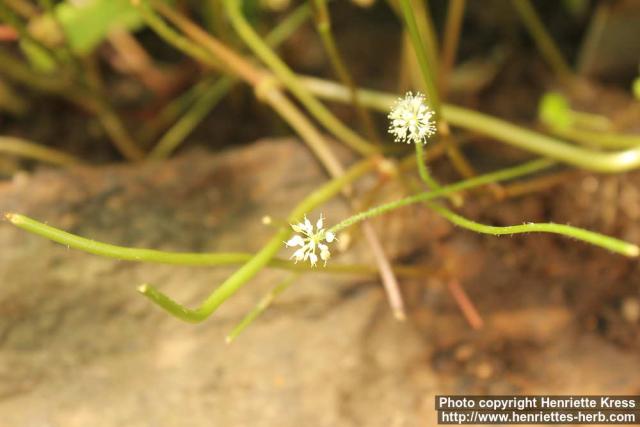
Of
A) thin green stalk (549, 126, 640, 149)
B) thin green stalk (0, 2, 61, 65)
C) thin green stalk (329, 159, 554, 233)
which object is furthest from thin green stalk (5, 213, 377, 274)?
thin green stalk (549, 126, 640, 149)

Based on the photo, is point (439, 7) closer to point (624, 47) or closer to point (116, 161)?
point (624, 47)

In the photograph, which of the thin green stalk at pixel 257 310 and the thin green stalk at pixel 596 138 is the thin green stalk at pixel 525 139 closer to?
the thin green stalk at pixel 596 138

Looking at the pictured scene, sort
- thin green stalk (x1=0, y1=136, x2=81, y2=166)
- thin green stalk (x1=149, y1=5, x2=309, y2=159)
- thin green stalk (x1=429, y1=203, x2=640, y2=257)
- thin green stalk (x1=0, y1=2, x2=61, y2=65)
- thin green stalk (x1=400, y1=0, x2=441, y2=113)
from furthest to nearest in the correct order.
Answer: thin green stalk (x1=149, y1=5, x2=309, y2=159)
thin green stalk (x1=0, y1=136, x2=81, y2=166)
thin green stalk (x1=0, y1=2, x2=61, y2=65)
thin green stalk (x1=400, y1=0, x2=441, y2=113)
thin green stalk (x1=429, y1=203, x2=640, y2=257)

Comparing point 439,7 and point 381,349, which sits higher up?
Result: point 439,7

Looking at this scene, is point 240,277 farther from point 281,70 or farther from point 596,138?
point 596,138

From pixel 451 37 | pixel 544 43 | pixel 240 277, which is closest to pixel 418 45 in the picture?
pixel 240 277

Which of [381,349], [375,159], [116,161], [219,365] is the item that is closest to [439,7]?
[375,159]

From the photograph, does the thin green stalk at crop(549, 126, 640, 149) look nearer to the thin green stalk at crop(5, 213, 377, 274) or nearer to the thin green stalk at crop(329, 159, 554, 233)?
the thin green stalk at crop(329, 159, 554, 233)
